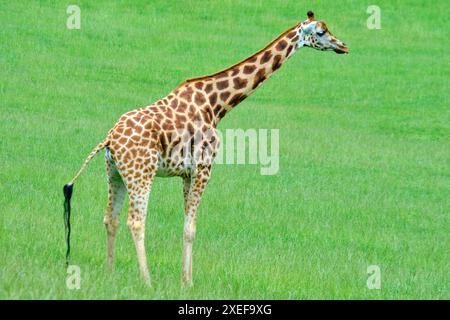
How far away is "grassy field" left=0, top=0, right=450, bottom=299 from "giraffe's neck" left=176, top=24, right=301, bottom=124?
6.53 ft

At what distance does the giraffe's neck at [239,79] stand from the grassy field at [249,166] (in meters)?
1.99

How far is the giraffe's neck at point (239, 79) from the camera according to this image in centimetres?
1097

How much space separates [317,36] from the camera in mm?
11312

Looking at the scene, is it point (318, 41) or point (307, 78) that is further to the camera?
point (307, 78)

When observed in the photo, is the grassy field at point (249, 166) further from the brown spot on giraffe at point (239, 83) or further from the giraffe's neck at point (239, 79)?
the brown spot on giraffe at point (239, 83)

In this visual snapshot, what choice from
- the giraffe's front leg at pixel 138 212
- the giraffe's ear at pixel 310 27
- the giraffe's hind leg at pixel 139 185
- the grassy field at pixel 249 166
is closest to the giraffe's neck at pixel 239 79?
the giraffe's ear at pixel 310 27

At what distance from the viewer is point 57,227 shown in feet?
41.7

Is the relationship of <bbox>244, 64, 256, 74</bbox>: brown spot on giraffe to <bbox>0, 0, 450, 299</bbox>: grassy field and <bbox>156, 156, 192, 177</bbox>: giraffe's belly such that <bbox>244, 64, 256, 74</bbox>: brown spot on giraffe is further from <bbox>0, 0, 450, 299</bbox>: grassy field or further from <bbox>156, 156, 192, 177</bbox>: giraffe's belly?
<bbox>0, 0, 450, 299</bbox>: grassy field

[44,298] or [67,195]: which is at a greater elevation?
[67,195]

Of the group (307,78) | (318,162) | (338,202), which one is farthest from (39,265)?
(307,78)

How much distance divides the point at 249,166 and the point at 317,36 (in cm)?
948
